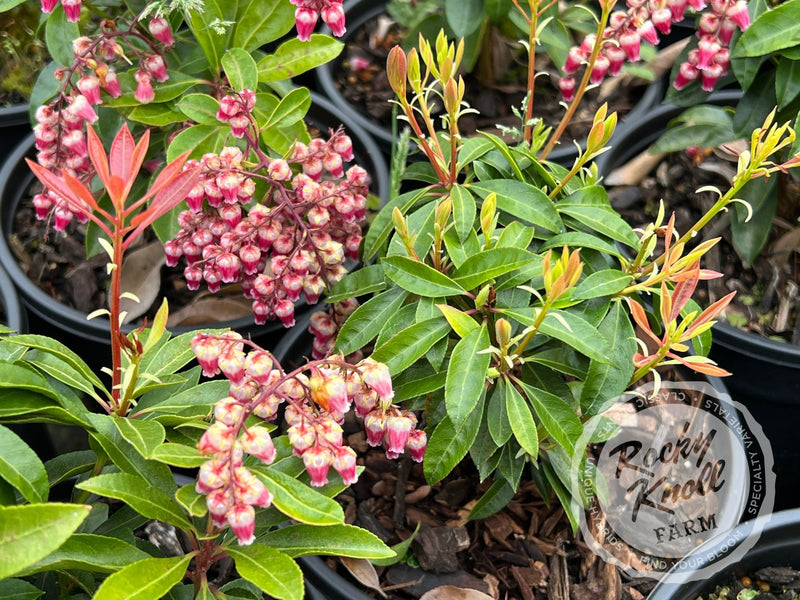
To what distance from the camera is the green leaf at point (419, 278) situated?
128cm

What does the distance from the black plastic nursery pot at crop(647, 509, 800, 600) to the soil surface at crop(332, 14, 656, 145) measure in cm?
127

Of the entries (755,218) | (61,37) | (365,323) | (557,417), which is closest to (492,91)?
(755,218)

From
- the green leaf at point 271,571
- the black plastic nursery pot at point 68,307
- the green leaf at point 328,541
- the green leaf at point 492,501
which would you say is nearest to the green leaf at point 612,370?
the green leaf at point 492,501

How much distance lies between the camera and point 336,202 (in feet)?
4.99

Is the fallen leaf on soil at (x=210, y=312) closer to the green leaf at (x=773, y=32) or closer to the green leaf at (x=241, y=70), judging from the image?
the green leaf at (x=241, y=70)

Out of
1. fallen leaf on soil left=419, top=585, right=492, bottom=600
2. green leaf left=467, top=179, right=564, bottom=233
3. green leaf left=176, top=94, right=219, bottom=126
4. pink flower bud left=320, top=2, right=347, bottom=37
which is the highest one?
pink flower bud left=320, top=2, right=347, bottom=37

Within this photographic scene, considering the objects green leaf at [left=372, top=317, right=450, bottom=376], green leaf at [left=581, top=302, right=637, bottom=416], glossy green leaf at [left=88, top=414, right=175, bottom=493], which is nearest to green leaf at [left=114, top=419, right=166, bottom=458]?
glossy green leaf at [left=88, top=414, right=175, bottom=493]

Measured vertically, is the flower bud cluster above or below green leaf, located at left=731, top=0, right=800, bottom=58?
below

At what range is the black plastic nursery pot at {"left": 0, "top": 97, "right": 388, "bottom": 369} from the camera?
1.82 m

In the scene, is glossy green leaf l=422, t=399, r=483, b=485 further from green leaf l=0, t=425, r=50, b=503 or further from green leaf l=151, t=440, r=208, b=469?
green leaf l=0, t=425, r=50, b=503

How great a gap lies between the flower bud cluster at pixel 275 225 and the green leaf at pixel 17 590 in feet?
1.88

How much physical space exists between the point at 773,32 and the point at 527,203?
0.65 metres

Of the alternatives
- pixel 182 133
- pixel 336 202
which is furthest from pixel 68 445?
pixel 336 202

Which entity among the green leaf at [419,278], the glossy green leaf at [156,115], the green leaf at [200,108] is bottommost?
the green leaf at [419,278]
